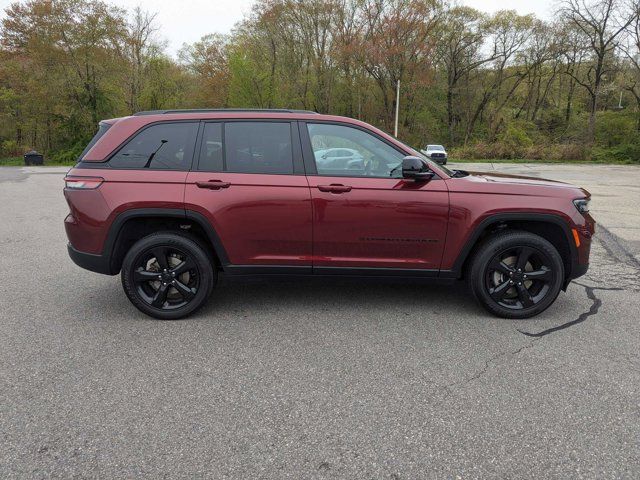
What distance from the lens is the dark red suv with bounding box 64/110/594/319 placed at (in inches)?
150

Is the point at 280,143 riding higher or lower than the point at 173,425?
higher

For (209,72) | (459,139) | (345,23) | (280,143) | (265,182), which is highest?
(345,23)

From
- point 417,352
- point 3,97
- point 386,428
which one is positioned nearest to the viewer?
point 386,428

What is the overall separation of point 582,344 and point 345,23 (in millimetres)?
37905

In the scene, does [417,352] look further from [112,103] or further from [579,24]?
[579,24]

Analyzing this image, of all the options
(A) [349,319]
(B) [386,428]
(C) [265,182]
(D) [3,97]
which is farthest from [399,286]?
(D) [3,97]

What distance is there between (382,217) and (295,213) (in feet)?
2.40

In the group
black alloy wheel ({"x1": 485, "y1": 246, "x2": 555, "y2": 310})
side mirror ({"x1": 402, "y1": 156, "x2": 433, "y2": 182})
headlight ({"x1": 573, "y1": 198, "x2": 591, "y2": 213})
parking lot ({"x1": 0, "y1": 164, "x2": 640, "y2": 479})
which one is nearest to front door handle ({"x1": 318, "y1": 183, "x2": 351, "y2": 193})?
side mirror ({"x1": 402, "y1": 156, "x2": 433, "y2": 182})

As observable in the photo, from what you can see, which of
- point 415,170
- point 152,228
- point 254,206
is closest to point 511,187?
point 415,170

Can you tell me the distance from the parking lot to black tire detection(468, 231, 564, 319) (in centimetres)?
18

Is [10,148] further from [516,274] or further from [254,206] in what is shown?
[516,274]

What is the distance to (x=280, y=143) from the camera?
155 inches

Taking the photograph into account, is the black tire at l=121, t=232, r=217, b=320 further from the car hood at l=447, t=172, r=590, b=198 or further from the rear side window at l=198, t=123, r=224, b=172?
the car hood at l=447, t=172, r=590, b=198

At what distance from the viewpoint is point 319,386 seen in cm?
290
